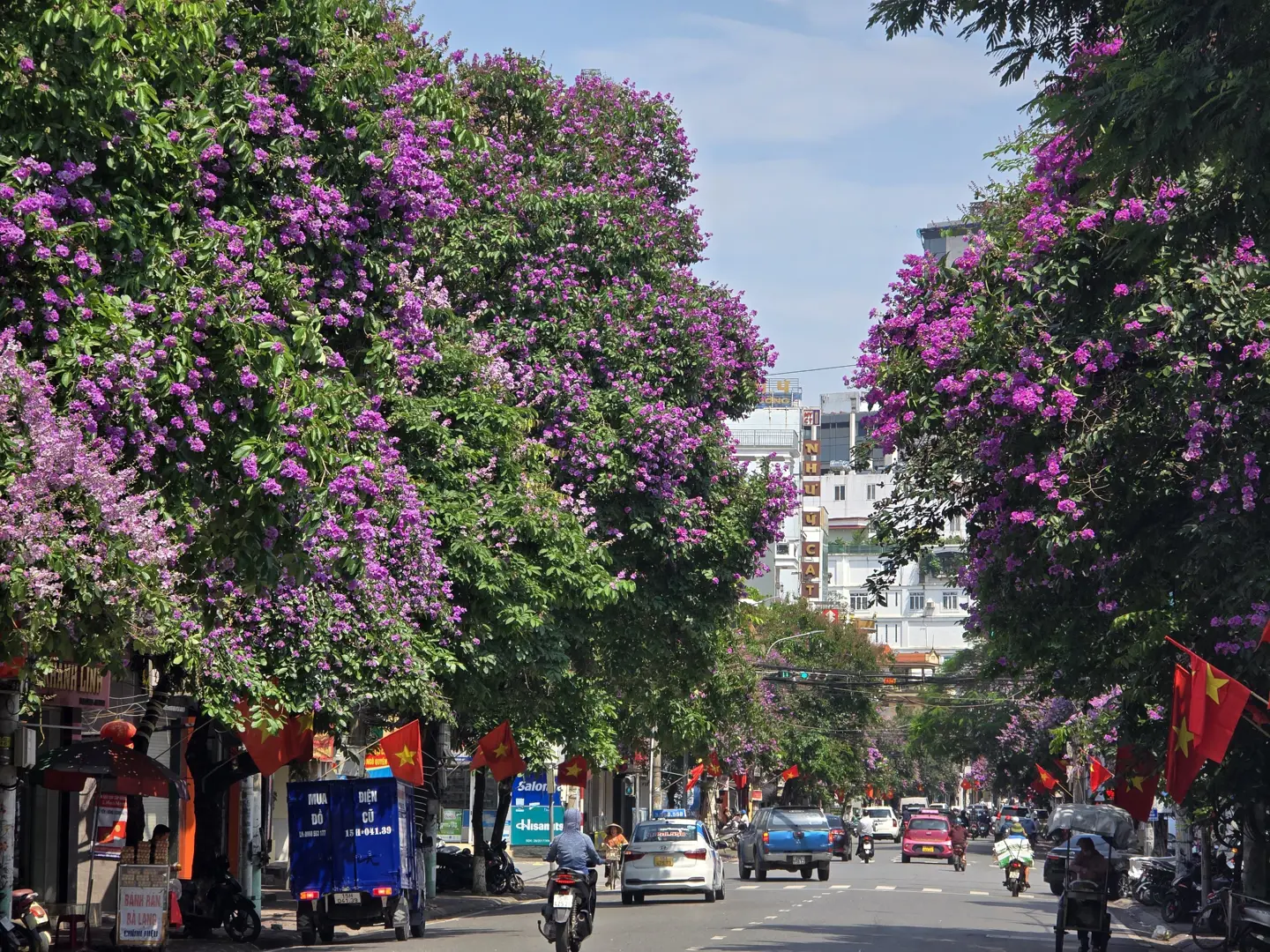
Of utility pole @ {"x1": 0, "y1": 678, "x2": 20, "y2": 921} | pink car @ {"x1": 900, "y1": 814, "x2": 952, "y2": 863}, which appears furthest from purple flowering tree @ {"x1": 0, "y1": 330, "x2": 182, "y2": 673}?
pink car @ {"x1": 900, "y1": 814, "x2": 952, "y2": 863}

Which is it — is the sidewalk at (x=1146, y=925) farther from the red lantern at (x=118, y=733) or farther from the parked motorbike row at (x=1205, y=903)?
the red lantern at (x=118, y=733)

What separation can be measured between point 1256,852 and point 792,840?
1972cm

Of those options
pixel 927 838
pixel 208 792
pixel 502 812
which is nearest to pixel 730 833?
pixel 927 838

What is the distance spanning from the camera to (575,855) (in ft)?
60.2

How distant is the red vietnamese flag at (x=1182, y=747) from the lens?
1780 centimetres

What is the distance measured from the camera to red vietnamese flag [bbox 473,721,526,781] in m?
32.6

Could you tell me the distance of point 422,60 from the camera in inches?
664

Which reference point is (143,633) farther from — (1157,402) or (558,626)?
(558,626)

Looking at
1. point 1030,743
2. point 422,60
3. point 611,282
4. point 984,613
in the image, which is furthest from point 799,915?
point 1030,743

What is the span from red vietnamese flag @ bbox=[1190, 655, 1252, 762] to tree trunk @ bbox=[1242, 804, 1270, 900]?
5.50 meters

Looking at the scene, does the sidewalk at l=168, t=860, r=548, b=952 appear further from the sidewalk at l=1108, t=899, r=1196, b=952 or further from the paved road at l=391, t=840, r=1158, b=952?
the sidewalk at l=1108, t=899, r=1196, b=952

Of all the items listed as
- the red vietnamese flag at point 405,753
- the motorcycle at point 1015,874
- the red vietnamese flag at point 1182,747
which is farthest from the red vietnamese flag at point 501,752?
the red vietnamese flag at point 1182,747

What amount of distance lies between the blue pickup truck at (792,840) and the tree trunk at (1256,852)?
1759 centimetres

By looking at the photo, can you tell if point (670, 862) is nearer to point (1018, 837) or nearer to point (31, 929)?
point (1018, 837)
